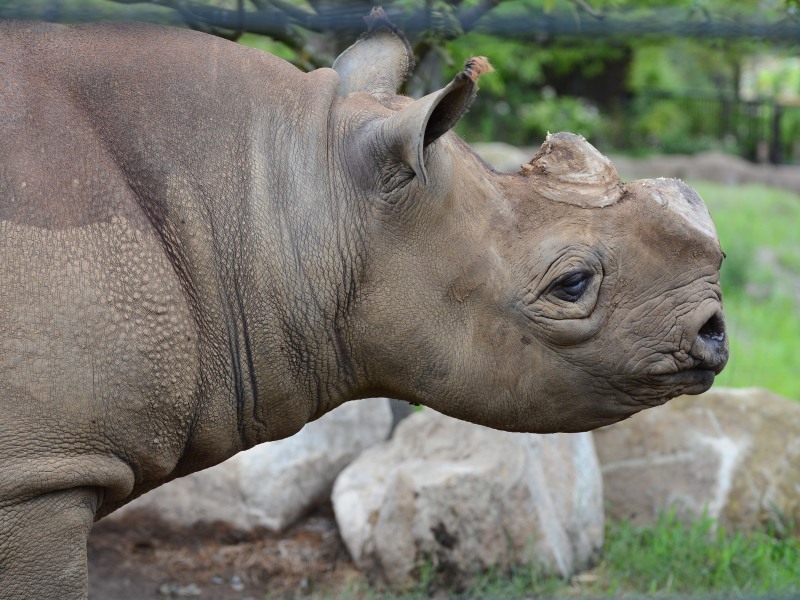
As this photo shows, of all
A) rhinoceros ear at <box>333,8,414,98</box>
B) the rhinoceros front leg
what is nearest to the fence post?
rhinoceros ear at <box>333,8,414,98</box>

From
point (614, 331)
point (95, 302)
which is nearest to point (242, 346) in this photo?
point (95, 302)

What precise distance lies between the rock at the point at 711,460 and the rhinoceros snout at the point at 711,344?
273cm

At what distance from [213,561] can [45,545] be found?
302 centimetres

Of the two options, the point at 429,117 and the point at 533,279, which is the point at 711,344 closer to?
the point at 533,279

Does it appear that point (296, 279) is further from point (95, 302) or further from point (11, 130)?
point (11, 130)

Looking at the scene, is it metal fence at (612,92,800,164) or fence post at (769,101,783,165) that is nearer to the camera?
fence post at (769,101,783,165)

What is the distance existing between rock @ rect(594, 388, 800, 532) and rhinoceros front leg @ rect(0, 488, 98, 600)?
366cm

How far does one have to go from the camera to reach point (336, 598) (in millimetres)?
5188

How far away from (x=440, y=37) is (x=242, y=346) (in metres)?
2.12

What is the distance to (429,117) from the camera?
2898 millimetres

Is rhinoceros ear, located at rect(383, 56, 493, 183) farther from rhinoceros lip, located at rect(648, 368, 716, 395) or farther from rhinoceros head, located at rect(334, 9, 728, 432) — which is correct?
rhinoceros lip, located at rect(648, 368, 716, 395)

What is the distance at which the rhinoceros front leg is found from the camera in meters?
2.78

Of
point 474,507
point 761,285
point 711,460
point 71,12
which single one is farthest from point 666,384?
point 761,285

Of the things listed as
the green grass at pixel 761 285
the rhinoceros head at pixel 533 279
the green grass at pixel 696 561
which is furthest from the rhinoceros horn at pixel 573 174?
the green grass at pixel 761 285
